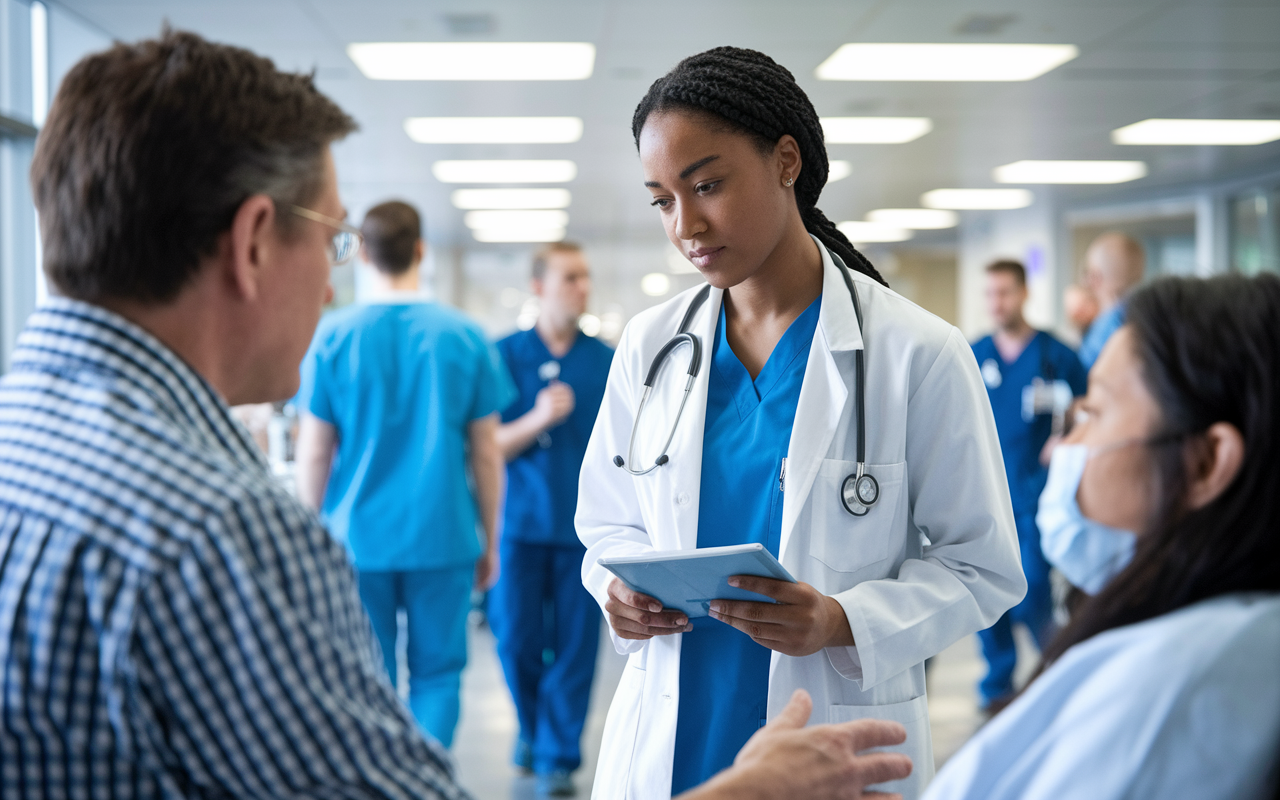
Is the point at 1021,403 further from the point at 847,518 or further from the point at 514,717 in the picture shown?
the point at 847,518

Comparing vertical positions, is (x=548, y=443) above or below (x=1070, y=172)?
below

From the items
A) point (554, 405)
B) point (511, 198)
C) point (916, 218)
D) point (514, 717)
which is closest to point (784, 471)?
point (554, 405)

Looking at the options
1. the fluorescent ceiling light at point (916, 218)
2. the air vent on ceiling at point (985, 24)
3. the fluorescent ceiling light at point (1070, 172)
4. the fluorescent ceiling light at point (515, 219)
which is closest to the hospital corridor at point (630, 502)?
the air vent on ceiling at point (985, 24)

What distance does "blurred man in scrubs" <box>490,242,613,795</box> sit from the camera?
295 centimetres

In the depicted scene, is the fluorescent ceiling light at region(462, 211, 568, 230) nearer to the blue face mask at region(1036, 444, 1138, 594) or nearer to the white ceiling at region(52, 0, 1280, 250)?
the white ceiling at region(52, 0, 1280, 250)

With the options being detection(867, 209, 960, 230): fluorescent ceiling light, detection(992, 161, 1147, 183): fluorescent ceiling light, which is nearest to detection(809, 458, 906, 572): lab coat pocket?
detection(992, 161, 1147, 183): fluorescent ceiling light

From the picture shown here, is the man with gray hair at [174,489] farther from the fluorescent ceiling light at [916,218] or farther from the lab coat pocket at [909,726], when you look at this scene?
the fluorescent ceiling light at [916,218]

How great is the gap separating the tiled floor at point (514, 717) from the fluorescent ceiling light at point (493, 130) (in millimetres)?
3038

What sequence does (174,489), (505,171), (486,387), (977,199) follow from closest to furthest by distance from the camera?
(174,489), (486,387), (505,171), (977,199)

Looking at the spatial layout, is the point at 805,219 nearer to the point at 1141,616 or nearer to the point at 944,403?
the point at 944,403

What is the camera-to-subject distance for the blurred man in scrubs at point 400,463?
2473 millimetres

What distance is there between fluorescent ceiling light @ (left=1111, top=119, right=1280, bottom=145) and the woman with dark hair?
595cm

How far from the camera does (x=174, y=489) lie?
59cm

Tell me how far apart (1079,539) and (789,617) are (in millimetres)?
321
